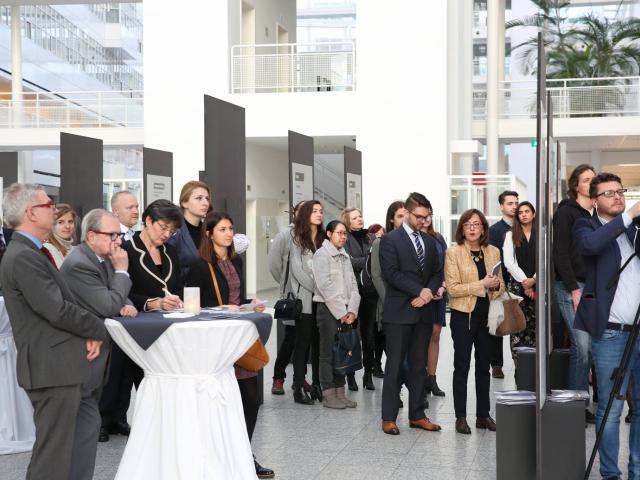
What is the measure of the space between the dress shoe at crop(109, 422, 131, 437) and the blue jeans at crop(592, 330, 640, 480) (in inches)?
129

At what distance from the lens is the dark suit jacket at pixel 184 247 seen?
6.46m

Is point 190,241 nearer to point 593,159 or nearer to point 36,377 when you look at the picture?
point 36,377

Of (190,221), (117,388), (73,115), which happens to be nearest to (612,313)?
(190,221)

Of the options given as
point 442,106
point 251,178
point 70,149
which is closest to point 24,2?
point 251,178

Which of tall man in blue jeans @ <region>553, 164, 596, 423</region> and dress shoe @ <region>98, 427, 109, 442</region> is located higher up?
tall man in blue jeans @ <region>553, 164, 596, 423</region>

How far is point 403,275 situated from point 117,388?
2151mm

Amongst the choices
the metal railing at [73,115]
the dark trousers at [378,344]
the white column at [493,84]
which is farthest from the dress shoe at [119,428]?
the metal railing at [73,115]

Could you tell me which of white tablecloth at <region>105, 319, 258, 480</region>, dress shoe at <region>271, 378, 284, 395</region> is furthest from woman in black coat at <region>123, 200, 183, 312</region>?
dress shoe at <region>271, 378, 284, 395</region>

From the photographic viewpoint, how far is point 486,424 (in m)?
6.91

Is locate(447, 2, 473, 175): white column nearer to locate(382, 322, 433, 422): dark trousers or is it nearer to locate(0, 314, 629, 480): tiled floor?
locate(0, 314, 629, 480): tiled floor

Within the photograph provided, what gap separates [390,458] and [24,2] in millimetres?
22350

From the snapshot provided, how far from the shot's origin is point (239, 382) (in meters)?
5.46

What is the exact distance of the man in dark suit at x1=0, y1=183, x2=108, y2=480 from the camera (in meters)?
4.37

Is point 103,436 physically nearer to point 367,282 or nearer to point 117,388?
point 117,388
